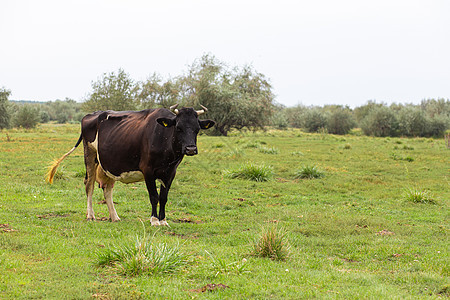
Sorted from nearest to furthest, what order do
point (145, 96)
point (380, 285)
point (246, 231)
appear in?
1. point (380, 285)
2. point (246, 231)
3. point (145, 96)

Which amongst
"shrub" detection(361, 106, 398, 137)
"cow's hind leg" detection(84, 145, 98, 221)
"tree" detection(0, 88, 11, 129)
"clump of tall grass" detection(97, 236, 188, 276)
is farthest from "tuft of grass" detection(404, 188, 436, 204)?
"shrub" detection(361, 106, 398, 137)

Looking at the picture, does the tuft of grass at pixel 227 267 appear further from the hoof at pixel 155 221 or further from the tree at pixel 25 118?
the tree at pixel 25 118

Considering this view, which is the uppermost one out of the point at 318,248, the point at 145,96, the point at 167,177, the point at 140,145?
the point at 145,96

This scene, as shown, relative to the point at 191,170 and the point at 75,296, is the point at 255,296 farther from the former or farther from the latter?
the point at 191,170

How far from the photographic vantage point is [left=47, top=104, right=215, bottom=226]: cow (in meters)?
8.23

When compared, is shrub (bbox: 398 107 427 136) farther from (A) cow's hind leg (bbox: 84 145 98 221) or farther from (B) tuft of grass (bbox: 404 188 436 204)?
(A) cow's hind leg (bbox: 84 145 98 221)

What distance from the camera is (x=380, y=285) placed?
5.32 m

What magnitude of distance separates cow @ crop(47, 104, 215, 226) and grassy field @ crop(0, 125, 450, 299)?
795 millimetres

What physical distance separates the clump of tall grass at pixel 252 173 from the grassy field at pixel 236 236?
0.24m

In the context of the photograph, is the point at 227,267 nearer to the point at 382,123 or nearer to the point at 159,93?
the point at 159,93

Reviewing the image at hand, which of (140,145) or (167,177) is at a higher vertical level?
(140,145)

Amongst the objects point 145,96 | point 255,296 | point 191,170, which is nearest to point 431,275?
point 255,296

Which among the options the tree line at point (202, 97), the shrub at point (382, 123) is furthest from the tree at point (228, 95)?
the shrub at point (382, 123)

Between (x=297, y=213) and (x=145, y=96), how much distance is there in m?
37.4
